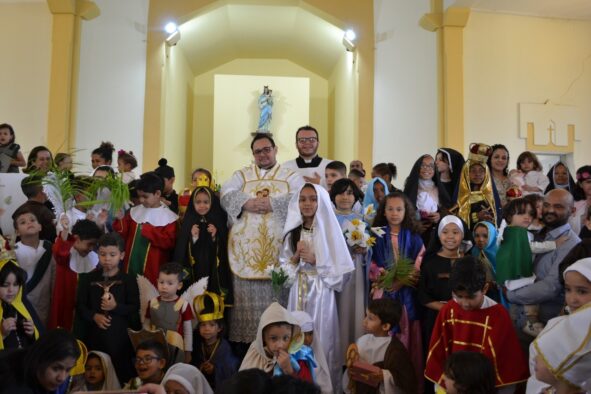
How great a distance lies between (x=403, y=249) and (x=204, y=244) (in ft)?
5.21

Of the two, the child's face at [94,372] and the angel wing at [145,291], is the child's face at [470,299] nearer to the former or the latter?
the angel wing at [145,291]

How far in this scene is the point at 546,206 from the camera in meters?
4.25

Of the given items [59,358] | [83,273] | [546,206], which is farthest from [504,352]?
[83,273]

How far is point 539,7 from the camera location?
10.8 metres

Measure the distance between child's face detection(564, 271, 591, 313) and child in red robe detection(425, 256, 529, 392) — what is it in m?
0.78

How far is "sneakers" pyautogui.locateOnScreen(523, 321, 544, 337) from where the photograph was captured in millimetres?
3959

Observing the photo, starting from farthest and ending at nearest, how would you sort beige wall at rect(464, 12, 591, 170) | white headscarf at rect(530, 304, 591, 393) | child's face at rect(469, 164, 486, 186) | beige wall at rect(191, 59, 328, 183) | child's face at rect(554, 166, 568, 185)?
1. beige wall at rect(191, 59, 328, 183)
2. beige wall at rect(464, 12, 591, 170)
3. child's face at rect(554, 166, 568, 185)
4. child's face at rect(469, 164, 486, 186)
5. white headscarf at rect(530, 304, 591, 393)

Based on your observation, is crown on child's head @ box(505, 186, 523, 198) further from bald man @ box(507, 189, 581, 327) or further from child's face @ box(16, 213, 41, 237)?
child's face @ box(16, 213, 41, 237)

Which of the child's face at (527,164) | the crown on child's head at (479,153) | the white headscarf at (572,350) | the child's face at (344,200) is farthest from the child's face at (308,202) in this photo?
the child's face at (527,164)

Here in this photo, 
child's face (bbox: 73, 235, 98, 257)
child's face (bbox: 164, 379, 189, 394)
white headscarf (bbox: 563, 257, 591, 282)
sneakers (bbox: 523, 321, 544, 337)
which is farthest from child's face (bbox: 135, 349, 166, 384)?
white headscarf (bbox: 563, 257, 591, 282)

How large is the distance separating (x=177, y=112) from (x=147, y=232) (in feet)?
28.0

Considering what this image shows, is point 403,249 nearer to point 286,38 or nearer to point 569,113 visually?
point 569,113

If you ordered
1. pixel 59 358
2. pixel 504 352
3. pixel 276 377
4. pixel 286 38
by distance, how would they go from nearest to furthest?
1. pixel 276 377
2. pixel 59 358
3. pixel 504 352
4. pixel 286 38

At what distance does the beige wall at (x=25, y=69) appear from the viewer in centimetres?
1015
